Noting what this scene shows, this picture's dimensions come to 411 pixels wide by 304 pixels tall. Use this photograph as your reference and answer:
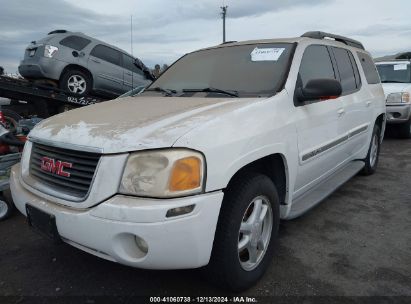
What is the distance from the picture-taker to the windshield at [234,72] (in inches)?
118

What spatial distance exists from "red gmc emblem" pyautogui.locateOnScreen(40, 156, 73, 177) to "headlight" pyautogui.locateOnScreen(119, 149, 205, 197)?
45 cm

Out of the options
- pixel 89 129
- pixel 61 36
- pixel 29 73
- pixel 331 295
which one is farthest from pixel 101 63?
pixel 331 295

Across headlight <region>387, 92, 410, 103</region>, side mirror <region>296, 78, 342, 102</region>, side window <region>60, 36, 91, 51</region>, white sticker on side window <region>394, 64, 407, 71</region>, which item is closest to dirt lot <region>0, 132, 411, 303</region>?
side mirror <region>296, 78, 342, 102</region>

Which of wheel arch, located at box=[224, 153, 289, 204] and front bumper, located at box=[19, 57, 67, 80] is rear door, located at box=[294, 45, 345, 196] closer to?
wheel arch, located at box=[224, 153, 289, 204]

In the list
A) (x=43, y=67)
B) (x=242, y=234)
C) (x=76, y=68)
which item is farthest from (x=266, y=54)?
(x=76, y=68)

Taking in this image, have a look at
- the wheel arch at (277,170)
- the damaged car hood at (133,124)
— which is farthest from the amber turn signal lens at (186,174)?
the wheel arch at (277,170)

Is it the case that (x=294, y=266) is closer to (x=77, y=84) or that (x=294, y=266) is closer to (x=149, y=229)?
(x=149, y=229)

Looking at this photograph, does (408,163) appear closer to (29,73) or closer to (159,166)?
(159,166)

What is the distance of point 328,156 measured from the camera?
3.55 m

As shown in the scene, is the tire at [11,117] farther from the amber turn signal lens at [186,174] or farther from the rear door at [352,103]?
the amber turn signal lens at [186,174]

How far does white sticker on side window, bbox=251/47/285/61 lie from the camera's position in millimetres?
3227

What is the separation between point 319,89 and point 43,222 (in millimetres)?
2122

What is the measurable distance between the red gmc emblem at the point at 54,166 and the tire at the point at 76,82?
682 cm

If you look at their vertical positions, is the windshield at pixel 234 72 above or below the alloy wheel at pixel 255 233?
above
